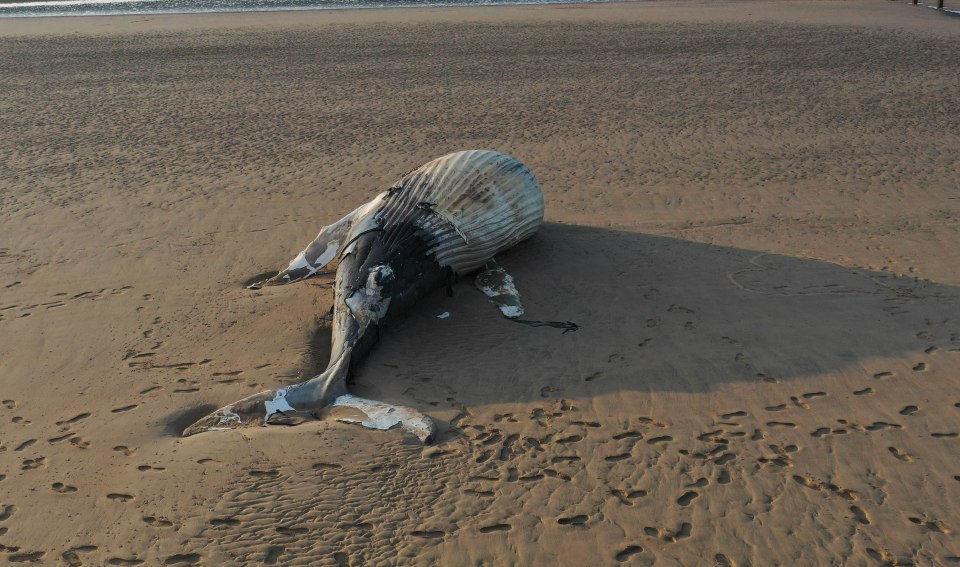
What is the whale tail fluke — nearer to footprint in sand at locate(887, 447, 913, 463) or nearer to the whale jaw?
the whale jaw

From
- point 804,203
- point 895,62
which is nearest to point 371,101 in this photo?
point 804,203

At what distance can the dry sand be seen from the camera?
393cm

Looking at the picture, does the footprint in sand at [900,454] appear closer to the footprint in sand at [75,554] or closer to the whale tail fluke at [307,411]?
the whale tail fluke at [307,411]

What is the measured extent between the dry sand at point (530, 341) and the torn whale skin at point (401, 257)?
17 cm

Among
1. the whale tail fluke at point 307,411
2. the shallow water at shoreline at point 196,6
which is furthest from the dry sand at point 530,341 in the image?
the shallow water at shoreline at point 196,6

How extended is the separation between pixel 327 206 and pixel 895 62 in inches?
442

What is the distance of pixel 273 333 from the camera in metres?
5.73

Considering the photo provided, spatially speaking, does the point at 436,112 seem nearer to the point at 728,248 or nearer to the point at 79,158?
the point at 79,158

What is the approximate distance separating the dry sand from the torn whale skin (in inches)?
6.9

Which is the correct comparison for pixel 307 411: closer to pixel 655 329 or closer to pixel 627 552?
pixel 627 552

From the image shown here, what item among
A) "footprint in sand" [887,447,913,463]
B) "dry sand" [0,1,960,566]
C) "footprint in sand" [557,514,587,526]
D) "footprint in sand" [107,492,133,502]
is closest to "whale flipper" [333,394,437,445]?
"dry sand" [0,1,960,566]

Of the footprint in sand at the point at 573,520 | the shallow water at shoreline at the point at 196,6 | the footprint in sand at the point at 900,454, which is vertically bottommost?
the footprint in sand at the point at 900,454

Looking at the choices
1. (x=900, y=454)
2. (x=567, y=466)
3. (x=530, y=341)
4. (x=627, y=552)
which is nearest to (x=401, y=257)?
(x=530, y=341)

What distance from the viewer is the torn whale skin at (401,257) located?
471cm
